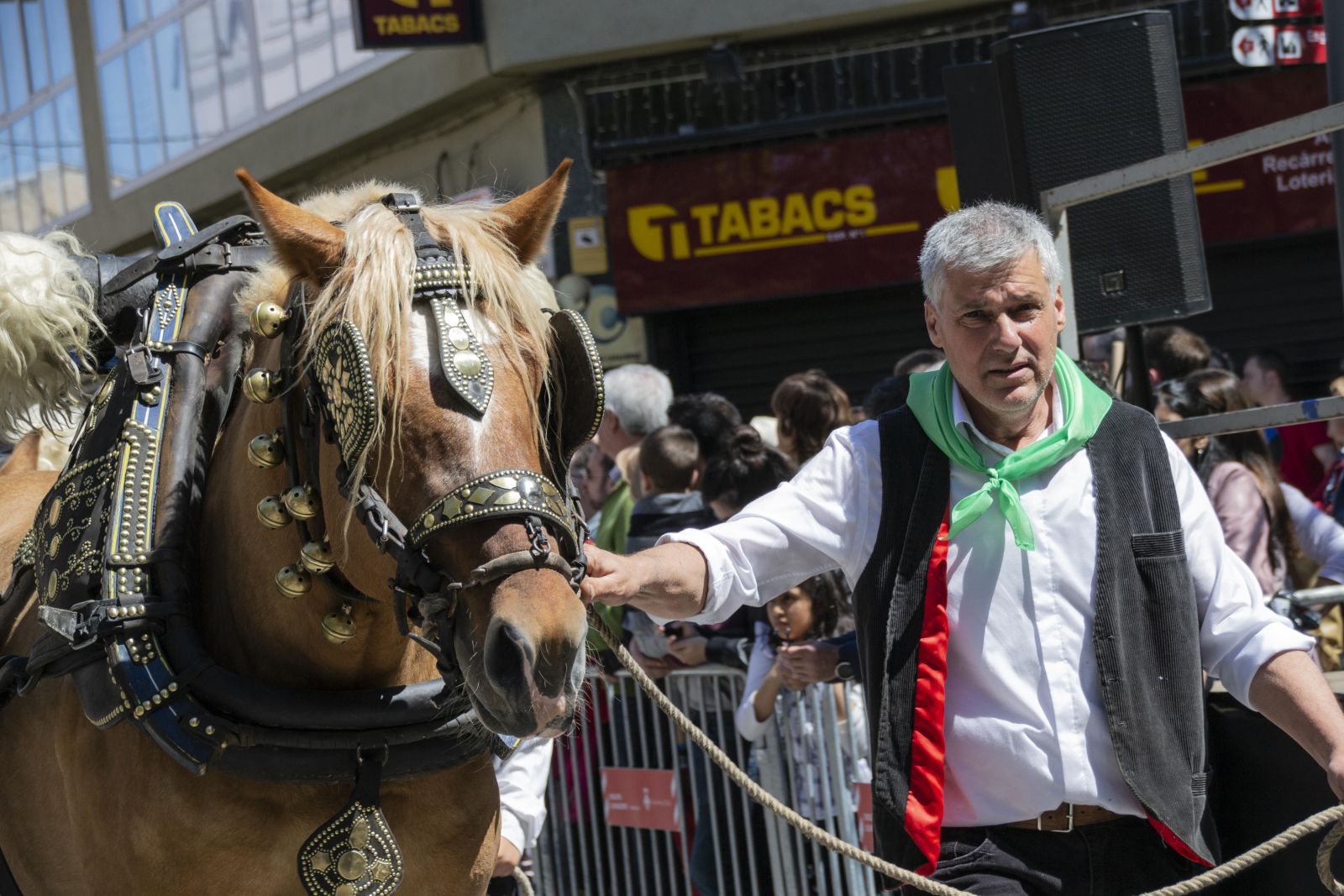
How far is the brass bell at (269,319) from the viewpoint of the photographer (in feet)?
7.89

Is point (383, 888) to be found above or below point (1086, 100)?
below

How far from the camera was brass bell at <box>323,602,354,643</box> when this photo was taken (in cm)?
242

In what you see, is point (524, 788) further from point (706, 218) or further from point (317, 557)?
point (706, 218)

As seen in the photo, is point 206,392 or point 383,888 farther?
point 206,392

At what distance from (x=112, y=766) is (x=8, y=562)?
1.10 m

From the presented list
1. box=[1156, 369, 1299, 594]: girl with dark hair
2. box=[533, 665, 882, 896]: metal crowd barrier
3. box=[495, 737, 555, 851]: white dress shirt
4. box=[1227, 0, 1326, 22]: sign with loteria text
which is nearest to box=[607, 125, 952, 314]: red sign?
box=[1227, 0, 1326, 22]: sign with loteria text

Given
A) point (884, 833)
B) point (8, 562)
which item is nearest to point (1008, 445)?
point (884, 833)

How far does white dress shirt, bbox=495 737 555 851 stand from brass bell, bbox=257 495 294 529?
112 centimetres

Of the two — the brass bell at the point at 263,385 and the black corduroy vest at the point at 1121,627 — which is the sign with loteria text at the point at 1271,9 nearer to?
the black corduroy vest at the point at 1121,627

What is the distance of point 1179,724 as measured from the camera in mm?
2717

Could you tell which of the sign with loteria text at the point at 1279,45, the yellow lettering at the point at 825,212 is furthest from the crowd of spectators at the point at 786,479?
the yellow lettering at the point at 825,212

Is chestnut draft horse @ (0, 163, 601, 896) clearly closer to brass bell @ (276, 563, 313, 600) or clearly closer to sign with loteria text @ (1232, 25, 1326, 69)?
brass bell @ (276, 563, 313, 600)

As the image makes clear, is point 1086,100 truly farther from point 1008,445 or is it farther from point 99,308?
point 99,308

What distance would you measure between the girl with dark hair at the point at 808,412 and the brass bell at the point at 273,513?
10.9 ft
